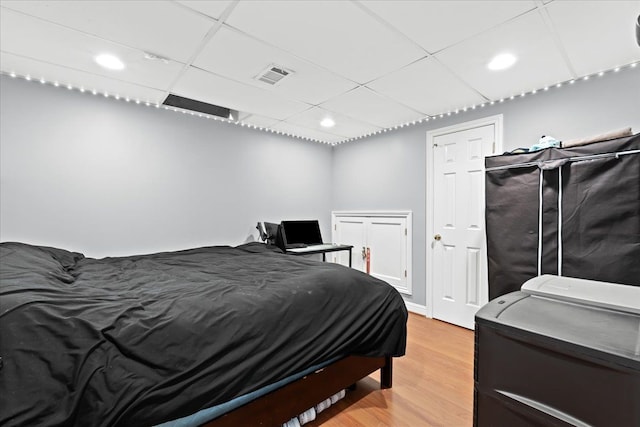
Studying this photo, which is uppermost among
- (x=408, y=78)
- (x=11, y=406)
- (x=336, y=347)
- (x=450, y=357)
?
(x=408, y=78)

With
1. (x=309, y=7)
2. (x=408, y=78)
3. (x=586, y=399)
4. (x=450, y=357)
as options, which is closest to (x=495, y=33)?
(x=408, y=78)

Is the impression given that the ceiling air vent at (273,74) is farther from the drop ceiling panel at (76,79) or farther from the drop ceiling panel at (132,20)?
the drop ceiling panel at (76,79)

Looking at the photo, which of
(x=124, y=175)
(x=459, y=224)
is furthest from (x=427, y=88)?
(x=124, y=175)

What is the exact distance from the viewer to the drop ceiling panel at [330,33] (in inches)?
64.3

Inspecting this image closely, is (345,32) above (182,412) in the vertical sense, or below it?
above

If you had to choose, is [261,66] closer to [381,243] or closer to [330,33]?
[330,33]

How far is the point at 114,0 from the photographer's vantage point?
157cm

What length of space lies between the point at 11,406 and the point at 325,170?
412 cm

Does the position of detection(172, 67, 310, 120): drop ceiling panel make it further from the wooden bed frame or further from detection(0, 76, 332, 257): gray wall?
the wooden bed frame

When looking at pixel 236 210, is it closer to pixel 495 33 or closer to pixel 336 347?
pixel 336 347

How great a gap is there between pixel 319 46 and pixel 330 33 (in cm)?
16

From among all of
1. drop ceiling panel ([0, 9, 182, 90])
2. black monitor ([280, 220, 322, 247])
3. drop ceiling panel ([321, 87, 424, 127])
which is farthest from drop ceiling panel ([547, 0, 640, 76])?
black monitor ([280, 220, 322, 247])

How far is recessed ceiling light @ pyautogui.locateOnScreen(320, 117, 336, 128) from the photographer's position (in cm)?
348

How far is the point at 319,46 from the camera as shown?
199 centimetres
